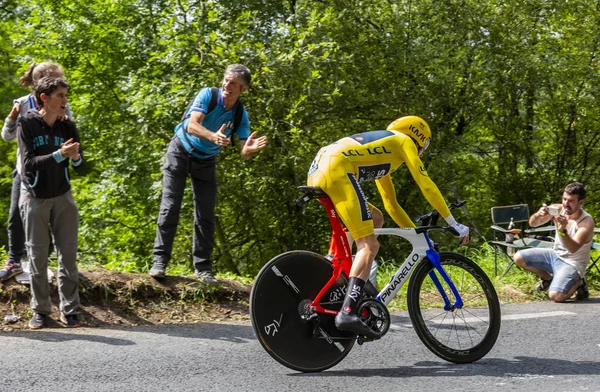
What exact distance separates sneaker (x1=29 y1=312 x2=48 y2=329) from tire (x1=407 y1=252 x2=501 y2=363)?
2.85 metres

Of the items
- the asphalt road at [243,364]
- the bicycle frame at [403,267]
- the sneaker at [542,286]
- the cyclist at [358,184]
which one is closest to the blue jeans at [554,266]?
the sneaker at [542,286]

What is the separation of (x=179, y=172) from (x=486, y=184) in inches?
436

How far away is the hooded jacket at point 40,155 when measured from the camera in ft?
19.4

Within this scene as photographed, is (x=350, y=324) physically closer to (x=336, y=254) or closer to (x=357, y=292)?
(x=357, y=292)

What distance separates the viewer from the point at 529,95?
50.0 feet

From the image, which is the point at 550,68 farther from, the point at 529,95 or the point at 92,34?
the point at 92,34

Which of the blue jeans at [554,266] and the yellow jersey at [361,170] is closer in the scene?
the yellow jersey at [361,170]

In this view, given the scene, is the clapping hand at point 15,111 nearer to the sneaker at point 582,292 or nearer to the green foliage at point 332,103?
the green foliage at point 332,103

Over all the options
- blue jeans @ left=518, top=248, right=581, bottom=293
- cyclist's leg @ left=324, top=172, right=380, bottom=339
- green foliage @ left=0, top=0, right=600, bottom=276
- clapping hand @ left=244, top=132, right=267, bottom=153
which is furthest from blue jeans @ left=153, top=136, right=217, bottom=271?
blue jeans @ left=518, top=248, right=581, bottom=293

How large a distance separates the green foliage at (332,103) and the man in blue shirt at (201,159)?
2.64 m

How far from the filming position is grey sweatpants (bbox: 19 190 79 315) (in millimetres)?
6055

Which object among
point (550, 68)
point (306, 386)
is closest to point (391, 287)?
point (306, 386)

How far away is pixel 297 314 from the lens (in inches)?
212

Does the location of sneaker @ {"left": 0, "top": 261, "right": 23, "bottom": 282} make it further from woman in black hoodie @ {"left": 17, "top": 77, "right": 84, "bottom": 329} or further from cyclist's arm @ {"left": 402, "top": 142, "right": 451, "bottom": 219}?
cyclist's arm @ {"left": 402, "top": 142, "right": 451, "bottom": 219}
